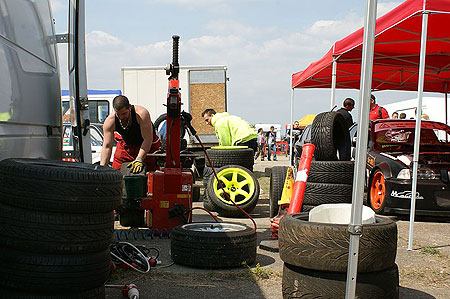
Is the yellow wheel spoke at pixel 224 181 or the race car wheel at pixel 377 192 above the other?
the yellow wheel spoke at pixel 224 181

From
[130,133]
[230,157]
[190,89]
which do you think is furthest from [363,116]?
[190,89]

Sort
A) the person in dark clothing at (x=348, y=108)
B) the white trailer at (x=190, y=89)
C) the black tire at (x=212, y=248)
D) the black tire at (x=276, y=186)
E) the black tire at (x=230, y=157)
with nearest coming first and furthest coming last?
the black tire at (x=212, y=248) < the black tire at (x=276, y=186) < the black tire at (x=230, y=157) < the person in dark clothing at (x=348, y=108) < the white trailer at (x=190, y=89)

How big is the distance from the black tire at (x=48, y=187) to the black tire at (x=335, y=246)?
1.28 metres

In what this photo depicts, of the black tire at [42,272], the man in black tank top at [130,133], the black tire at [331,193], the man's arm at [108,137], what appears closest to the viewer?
the black tire at [42,272]

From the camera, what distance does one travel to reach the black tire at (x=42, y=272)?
253cm

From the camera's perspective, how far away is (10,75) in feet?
8.82

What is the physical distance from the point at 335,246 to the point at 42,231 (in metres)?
1.68

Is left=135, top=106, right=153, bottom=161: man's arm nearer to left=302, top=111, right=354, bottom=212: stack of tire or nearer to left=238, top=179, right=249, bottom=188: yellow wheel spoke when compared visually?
left=238, top=179, right=249, bottom=188: yellow wheel spoke

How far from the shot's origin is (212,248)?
424 cm

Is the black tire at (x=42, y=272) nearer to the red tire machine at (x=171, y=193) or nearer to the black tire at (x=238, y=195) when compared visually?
the red tire machine at (x=171, y=193)

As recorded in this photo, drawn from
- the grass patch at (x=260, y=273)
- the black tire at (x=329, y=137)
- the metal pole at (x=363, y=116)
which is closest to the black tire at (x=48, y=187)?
the metal pole at (x=363, y=116)

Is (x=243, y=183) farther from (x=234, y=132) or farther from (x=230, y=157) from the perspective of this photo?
(x=234, y=132)

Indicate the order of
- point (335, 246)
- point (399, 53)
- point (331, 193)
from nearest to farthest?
point (335, 246)
point (331, 193)
point (399, 53)

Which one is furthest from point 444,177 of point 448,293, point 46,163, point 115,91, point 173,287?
point 115,91
